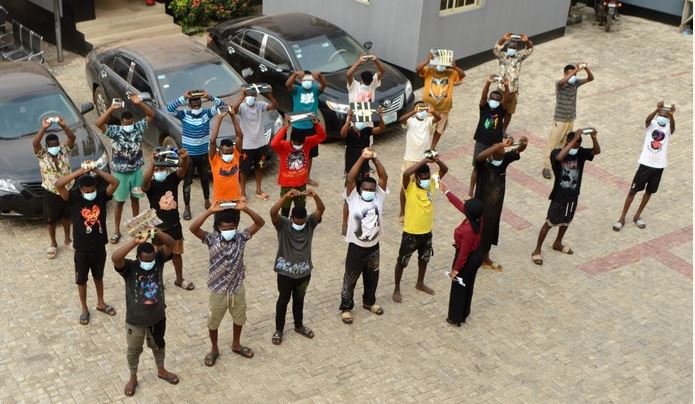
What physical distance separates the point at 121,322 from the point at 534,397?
4.44 m

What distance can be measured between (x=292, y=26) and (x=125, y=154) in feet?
18.2

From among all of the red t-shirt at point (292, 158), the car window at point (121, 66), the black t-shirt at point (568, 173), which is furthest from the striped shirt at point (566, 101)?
the car window at point (121, 66)

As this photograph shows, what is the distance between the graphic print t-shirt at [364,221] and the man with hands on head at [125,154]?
3.09m

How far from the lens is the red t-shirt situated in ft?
32.5

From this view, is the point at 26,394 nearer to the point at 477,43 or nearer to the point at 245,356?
the point at 245,356

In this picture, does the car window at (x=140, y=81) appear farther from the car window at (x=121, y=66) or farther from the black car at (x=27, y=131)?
the black car at (x=27, y=131)

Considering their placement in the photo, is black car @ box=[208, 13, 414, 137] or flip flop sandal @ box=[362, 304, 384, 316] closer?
flip flop sandal @ box=[362, 304, 384, 316]

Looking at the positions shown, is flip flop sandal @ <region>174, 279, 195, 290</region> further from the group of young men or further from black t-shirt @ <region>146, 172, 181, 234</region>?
black t-shirt @ <region>146, 172, 181, 234</region>

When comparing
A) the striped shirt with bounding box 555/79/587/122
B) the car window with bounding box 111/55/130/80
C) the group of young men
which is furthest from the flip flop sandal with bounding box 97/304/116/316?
the striped shirt with bounding box 555/79/587/122

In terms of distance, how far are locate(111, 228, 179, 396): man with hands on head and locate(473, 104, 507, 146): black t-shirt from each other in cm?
528

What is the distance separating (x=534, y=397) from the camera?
802 cm

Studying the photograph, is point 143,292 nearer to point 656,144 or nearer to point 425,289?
point 425,289

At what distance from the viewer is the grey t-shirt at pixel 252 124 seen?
35.6ft

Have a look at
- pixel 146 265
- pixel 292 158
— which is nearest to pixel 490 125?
pixel 292 158
